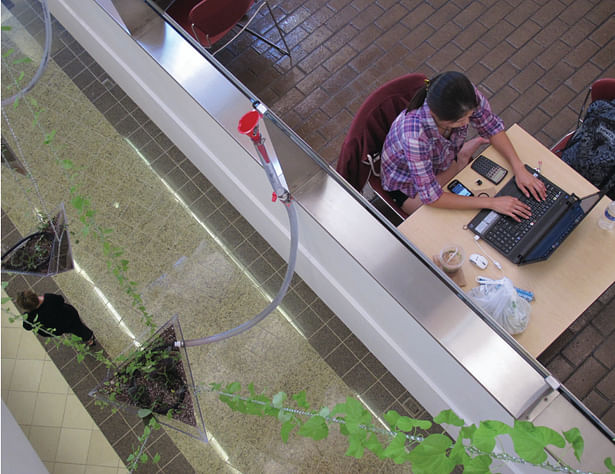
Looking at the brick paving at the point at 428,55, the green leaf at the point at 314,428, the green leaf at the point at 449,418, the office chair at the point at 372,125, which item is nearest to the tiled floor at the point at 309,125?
the brick paving at the point at 428,55

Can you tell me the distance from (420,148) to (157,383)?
62.5 inches

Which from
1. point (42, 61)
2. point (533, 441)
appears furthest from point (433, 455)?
point (42, 61)

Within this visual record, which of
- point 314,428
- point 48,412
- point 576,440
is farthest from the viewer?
point 48,412

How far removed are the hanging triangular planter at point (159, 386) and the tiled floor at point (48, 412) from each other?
860 millimetres

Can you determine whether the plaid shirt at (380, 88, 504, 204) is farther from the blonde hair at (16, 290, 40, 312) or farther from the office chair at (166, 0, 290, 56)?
the blonde hair at (16, 290, 40, 312)

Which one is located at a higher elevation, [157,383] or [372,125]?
[372,125]

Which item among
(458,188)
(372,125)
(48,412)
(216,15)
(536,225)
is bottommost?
(536,225)

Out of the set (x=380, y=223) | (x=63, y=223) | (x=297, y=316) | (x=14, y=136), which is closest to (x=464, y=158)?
(x=380, y=223)

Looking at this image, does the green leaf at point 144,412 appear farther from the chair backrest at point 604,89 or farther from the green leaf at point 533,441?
the chair backrest at point 604,89

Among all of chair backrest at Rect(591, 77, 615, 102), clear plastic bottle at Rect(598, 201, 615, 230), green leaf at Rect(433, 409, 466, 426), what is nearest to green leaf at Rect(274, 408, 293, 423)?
green leaf at Rect(433, 409, 466, 426)

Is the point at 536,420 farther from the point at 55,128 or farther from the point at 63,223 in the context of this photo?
the point at 55,128

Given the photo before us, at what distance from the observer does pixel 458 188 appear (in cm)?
262

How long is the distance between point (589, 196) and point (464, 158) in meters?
0.75

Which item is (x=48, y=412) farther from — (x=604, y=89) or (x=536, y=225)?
(x=604, y=89)
